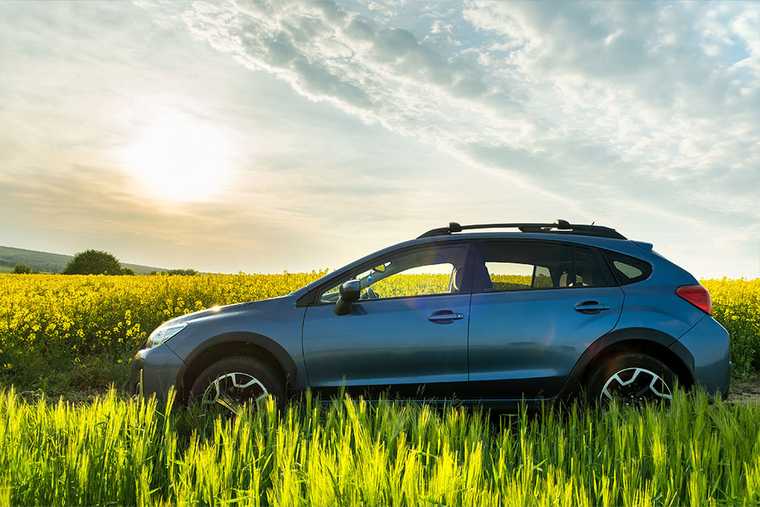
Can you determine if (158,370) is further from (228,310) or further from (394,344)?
(394,344)

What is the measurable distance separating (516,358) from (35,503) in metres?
3.71

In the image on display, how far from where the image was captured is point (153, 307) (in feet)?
42.4

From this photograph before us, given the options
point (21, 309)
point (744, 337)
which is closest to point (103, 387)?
point (21, 309)

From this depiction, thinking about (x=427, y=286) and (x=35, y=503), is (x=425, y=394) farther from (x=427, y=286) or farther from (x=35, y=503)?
(x=35, y=503)

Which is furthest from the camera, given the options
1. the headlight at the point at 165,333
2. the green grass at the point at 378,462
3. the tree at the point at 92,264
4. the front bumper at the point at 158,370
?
the tree at the point at 92,264

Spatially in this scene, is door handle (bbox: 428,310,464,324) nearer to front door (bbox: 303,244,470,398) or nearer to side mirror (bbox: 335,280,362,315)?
front door (bbox: 303,244,470,398)

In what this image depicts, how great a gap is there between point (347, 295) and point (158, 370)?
1.91 m

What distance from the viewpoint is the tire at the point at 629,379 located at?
564 cm

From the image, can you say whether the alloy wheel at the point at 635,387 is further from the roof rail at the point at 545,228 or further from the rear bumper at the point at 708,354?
the roof rail at the point at 545,228

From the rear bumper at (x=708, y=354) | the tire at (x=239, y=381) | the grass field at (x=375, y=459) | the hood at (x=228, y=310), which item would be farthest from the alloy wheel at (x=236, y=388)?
the rear bumper at (x=708, y=354)

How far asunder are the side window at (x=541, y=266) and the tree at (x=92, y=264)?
39.2 meters

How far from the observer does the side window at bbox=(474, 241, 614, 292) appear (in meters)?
5.92

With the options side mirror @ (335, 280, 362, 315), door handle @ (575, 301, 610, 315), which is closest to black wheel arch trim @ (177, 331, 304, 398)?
side mirror @ (335, 280, 362, 315)

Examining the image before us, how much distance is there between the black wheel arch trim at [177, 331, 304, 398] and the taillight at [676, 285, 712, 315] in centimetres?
345
